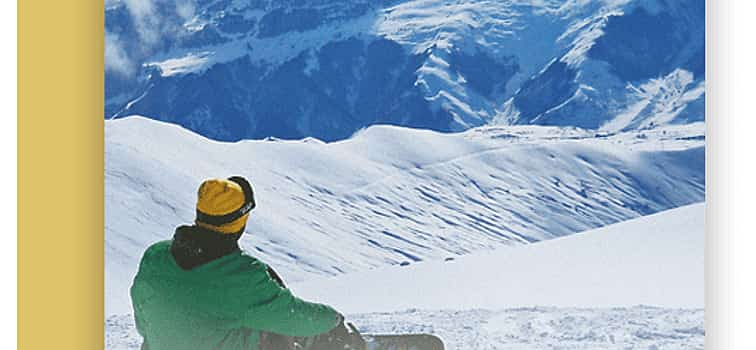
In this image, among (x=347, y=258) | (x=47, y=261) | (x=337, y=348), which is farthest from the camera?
(x=347, y=258)

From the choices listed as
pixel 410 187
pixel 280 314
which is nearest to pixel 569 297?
pixel 410 187

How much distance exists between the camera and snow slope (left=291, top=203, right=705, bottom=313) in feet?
10.9

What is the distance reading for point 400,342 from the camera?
9.08ft

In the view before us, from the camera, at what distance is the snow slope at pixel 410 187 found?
3387 millimetres

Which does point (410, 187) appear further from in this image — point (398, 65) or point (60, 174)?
point (60, 174)

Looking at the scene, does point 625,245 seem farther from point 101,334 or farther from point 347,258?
point 101,334

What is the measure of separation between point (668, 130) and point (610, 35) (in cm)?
36

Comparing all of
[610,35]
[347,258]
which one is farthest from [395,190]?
[610,35]

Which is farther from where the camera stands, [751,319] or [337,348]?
[751,319]

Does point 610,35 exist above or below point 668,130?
above

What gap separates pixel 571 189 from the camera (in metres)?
3.39
